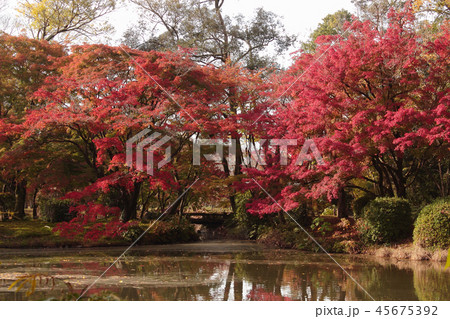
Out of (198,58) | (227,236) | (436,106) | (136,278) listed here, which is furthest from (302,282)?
(198,58)

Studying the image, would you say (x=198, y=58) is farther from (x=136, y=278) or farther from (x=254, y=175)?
(x=136, y=278)

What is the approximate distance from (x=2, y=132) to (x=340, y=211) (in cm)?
894

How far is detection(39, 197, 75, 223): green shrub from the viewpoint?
46.6ft

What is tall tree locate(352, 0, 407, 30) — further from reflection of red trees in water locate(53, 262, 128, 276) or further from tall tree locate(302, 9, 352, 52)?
reflection of red trees in water locate(53, 262, 128, 276)

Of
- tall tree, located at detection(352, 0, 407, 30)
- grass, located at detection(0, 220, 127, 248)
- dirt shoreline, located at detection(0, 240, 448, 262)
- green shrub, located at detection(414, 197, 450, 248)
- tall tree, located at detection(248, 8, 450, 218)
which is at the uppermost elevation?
tall tree, located at detection(352, 0, 407, 30)

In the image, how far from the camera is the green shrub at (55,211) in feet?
46.6

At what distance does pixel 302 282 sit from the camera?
22.4 ft

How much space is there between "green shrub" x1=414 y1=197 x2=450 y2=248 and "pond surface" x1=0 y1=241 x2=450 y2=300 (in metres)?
0.68

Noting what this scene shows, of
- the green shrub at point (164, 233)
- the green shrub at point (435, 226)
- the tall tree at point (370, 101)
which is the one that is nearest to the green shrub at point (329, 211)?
the tall tree at point (370, 101)

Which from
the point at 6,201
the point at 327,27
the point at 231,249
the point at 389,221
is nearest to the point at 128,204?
the point at 231,249

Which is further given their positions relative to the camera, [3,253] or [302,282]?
[3,253]

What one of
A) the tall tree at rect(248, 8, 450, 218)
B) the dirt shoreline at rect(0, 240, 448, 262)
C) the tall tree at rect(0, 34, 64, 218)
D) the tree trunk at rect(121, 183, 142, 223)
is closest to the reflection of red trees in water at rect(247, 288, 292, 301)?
the tall tree at rect(248, 8, 450, 218)

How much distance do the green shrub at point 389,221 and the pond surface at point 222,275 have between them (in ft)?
2.89
